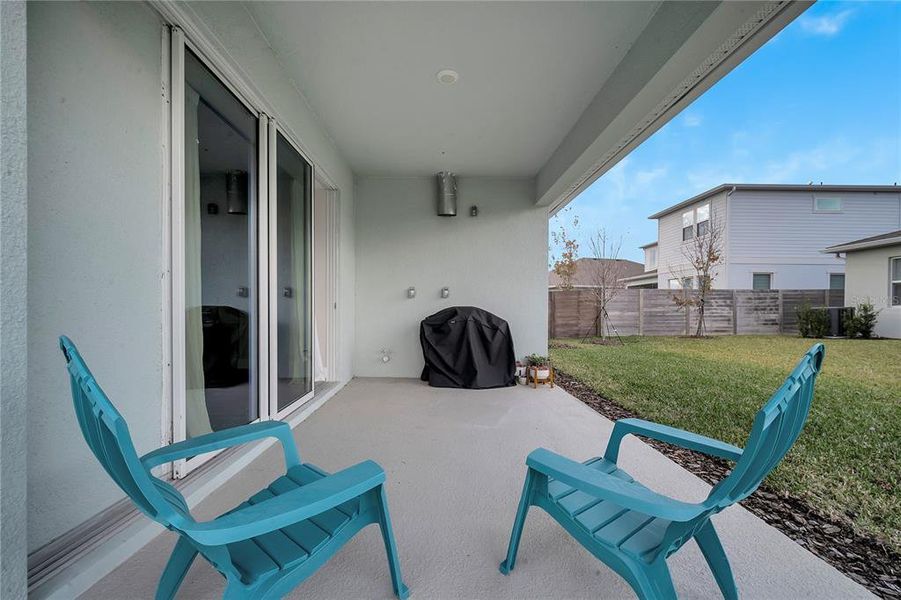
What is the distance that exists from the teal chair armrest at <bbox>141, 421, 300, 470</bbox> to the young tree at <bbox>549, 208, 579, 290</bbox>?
8.46 metres

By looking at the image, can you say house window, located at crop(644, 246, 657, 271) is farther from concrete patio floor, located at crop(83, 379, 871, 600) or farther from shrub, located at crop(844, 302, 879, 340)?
concrete patio floor, located at crop(83, 379, 871, 600)

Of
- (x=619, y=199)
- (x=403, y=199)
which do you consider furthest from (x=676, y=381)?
(x=619, y=199)

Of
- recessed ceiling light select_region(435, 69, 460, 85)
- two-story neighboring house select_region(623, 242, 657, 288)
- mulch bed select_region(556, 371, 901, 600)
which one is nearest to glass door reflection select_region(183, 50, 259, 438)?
recessed ceiling light select_region(435, 69, 460, 85)

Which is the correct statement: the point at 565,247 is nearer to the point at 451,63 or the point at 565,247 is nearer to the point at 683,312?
the point at 683,312

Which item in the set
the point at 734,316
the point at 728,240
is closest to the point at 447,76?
the point at 734,316

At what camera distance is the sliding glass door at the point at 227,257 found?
5.53 ft

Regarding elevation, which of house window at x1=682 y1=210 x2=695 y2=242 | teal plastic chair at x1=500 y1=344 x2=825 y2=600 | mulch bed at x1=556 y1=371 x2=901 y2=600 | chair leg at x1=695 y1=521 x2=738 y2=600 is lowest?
mulch bed at x1=556 y1=371 x2=901 y2=600

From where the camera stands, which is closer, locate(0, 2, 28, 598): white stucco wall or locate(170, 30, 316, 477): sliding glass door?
locate(0, 2, 28, 598): white stucco wall

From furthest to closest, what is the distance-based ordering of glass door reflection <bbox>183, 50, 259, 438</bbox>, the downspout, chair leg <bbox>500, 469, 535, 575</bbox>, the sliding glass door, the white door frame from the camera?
the downspout
the white door frame
glass door reflection <bbox>183, 50, 259, 438</bbox>
the sliding glass door
chair leg <bbox>500, 469, 535, 575</bbox>

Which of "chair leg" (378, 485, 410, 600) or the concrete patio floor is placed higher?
"chair leg" (378, 485, 410, 600)

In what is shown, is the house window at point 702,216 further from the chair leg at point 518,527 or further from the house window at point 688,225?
the chair leg at point 518,527

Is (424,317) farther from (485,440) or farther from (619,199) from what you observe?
(619,199)

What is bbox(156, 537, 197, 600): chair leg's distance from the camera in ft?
3.32

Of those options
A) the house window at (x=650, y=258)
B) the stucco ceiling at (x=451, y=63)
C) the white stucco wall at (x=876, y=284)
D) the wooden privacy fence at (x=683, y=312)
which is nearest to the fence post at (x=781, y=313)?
the wooden privacy fence at (x=683, y=312)
